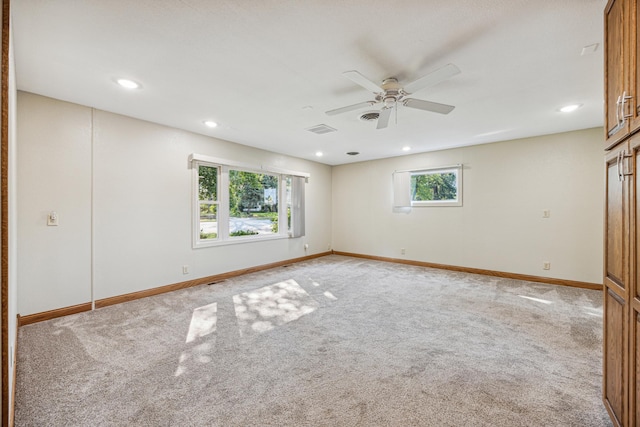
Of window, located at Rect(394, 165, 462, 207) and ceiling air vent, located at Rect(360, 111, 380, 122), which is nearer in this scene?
ceiling air vent, located at Rect(360, 111, 380, 122)

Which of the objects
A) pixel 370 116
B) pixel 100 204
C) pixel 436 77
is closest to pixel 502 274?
pixel 370 116

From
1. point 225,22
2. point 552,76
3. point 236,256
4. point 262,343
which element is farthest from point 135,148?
point 552,76

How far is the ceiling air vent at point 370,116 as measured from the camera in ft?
10.7

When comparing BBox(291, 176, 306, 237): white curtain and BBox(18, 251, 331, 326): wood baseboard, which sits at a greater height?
BBox(291, 176, 306, 237): white curtain

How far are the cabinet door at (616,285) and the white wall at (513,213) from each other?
3462mm

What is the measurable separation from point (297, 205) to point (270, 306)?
2.98 meters

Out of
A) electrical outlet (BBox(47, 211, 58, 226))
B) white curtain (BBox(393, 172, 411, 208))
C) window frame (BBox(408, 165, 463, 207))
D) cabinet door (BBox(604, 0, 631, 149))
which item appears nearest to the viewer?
cabinet door (BBox(604, 0, 631, 149))

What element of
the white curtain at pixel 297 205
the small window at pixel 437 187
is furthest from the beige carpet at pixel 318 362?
the white curtain at pixel 297 205

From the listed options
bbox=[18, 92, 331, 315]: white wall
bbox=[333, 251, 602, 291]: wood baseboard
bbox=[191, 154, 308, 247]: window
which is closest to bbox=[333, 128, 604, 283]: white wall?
bbox=[333, 251, 602, 291]: wood baseboard

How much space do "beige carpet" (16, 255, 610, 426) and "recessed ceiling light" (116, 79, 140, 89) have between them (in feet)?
7.66

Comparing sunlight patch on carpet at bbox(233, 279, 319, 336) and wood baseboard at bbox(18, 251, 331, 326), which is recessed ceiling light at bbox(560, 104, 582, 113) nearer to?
sunlight patch on carpet at bbox(233, 279, 319, 336)

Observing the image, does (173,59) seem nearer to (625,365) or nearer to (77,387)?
(77,387)

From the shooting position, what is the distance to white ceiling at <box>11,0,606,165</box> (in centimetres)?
170

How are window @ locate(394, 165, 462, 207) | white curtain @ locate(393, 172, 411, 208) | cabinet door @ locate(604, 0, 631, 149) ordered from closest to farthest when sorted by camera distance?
cabinet door @ locate(604, 0, 631, 149) → window @ locate(394, 165, 462, 207) → white curtain @ locate(393, 172, 411, 208)
